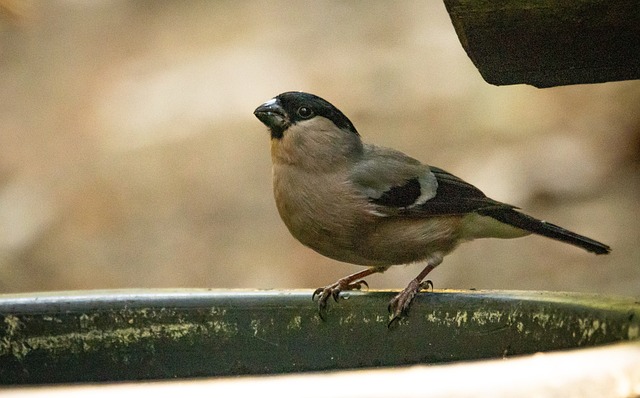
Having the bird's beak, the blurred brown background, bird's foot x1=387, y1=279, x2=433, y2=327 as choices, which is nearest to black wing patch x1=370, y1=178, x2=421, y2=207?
the bird's beak

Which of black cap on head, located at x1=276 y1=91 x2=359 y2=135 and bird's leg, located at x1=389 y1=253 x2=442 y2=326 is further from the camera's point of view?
black cap on head, located at x1=276 y1=91 x2=359 y2=135

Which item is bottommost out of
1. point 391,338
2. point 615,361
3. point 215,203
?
point 215,203

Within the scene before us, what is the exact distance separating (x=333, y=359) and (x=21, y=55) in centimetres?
1212

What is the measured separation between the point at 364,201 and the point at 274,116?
24.0 inches

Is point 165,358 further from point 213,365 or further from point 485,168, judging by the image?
point 485,168

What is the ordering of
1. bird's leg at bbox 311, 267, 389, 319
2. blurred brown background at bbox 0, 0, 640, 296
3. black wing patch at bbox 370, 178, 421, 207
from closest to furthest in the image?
bird's leg at bbox 311, 267, 389, 319
black wing patch at bbox 370, 178, 421, 207
blurred brown background at bbox 0, 0, 640, 296

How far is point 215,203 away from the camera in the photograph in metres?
11.0

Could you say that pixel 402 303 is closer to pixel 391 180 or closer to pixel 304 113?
pixel 391 180

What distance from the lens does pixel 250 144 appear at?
11.4 meters

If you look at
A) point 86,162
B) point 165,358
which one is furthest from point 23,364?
point 86,162

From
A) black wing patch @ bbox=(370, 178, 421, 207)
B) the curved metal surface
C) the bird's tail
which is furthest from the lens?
the bird's tail

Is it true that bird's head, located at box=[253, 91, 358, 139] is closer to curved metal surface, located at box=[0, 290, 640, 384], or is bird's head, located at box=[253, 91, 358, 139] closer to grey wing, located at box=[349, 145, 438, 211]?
grey wing, located at box=[349, 145, 438, 211]

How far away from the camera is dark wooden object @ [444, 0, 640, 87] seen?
249 centimetres

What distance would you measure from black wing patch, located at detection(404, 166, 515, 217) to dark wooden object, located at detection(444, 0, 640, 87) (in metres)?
1.49
